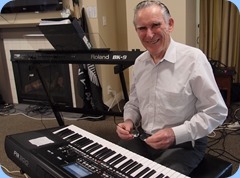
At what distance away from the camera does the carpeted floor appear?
2316mm

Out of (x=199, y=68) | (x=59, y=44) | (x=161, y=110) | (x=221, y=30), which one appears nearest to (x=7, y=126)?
(x=59, y=44)

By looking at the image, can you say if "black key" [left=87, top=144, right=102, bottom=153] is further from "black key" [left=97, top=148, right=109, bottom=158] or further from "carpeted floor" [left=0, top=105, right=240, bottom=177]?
"carpeted floor" [left=0, top=105, right=240, bottom=177]

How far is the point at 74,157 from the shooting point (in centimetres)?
102

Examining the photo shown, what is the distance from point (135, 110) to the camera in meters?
1.46

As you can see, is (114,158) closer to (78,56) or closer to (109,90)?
(78,56)

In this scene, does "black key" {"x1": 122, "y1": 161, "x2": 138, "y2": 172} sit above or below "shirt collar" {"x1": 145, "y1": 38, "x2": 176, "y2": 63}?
below

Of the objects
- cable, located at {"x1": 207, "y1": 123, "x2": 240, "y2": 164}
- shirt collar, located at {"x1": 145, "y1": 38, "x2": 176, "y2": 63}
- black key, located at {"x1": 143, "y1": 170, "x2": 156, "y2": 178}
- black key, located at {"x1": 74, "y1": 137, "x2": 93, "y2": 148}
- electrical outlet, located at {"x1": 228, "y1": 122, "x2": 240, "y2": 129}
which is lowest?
cable, located at {"x1": 207, "y1": 123, "x2": 240, "y2": 164}

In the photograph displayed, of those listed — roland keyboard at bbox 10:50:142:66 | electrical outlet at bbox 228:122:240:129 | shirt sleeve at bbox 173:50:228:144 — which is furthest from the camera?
electrical outlet at bbox 228:122:240:129

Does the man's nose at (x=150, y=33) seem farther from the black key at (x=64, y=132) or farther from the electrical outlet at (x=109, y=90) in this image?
the electrical outlet at (x=109, y=90)

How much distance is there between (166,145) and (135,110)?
0.37m

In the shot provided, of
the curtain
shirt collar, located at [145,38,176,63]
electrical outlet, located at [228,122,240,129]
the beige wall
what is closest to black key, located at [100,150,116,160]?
shirt collar, located at [145,38,176,63]

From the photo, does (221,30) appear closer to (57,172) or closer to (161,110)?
(161,110)

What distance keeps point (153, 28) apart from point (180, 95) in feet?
1.05

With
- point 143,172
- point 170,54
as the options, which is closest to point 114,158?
point 143,172
